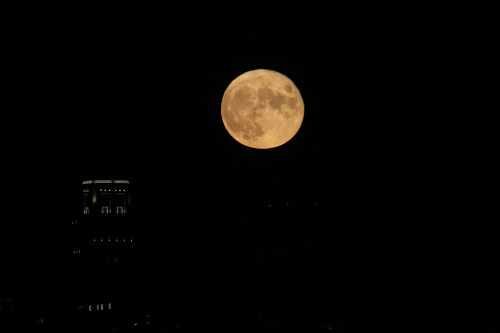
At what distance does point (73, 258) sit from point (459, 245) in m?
29.6

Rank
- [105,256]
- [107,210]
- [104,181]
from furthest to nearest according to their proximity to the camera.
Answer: [105,256]
[107,210]
[104,181]

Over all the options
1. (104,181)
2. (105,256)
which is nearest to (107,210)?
(104,181)

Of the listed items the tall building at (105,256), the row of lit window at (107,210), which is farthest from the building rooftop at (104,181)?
the row of lit window at (107,210)

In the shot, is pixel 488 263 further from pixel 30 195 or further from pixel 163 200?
pixel 30 195

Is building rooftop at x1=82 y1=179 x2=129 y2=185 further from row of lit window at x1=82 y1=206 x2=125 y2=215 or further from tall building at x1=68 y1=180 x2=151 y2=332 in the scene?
row of lit window at x1=82 y1=206 x2=125 y2=215

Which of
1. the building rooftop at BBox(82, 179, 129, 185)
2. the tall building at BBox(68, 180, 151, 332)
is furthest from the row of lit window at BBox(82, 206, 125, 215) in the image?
the building rooftop at BBox(82, 179, 129, 185)

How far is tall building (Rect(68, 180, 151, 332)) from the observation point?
4234cm

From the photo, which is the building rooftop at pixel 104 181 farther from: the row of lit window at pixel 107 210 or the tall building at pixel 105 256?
the row of lit window at pixel 107 210

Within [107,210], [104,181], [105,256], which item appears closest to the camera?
[104,181]

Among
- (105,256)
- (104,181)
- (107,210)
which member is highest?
(104,181)

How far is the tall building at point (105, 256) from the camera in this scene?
42344 millimetres

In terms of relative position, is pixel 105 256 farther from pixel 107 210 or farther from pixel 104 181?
pixel 104 181

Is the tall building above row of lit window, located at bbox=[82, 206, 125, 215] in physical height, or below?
below

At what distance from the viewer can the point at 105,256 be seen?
44.5m
